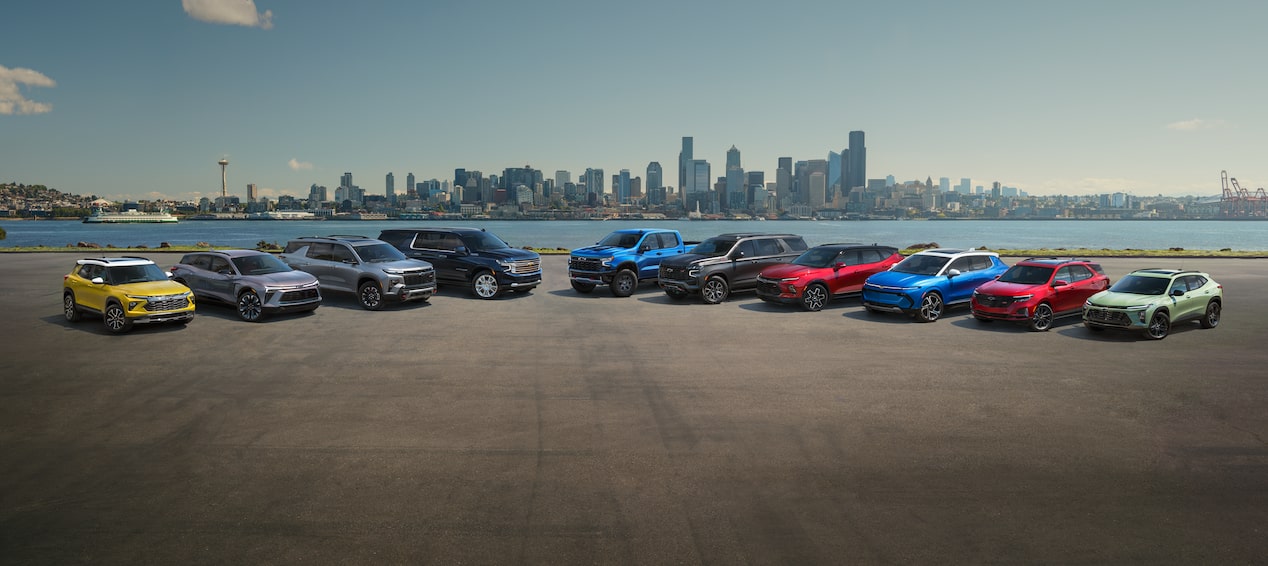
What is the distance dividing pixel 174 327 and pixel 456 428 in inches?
425

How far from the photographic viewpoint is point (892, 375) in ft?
36.1

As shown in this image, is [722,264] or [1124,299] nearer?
[1124,299]

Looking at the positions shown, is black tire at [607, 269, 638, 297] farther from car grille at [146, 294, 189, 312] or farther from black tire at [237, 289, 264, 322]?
car grille at [146, 294, 189, 312]

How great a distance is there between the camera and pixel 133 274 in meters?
15.5

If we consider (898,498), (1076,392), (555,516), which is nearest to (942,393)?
(1076,392)

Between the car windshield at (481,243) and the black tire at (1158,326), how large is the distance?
16.5 m

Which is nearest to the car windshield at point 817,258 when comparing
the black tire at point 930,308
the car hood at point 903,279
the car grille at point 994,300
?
the car hood at point 903,279

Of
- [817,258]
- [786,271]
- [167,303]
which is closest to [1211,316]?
[817,258]

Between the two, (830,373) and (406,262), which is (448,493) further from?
(406,262)

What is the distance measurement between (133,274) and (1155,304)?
21740mm

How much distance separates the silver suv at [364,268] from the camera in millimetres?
18328

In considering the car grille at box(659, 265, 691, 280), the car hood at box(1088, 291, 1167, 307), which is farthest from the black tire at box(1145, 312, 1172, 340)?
the car grille at box(659, 265, 691, 280)

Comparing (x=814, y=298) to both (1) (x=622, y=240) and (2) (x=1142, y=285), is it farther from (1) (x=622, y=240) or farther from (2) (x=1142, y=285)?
(2) (x=1142, y=285)

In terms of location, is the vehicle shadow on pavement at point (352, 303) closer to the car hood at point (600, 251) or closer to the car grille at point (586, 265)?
the car grille at point (586, 265)
